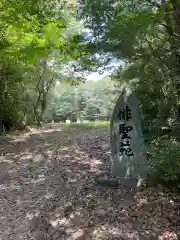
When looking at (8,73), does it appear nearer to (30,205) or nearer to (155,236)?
(30,205)

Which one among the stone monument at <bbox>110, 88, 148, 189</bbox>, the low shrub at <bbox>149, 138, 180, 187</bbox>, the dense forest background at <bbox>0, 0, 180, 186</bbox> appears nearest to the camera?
the low shrub at <bbox>149, 138, 180, 187</bbox>

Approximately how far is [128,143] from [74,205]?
71.3 inches

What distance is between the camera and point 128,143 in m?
6.83

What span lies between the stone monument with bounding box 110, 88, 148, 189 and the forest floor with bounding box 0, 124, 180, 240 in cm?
39

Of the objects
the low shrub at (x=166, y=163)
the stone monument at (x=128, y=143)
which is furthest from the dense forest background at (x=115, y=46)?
the stone monument at (x=128, y=143)

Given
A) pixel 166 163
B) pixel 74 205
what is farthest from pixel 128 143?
pixel 74 205

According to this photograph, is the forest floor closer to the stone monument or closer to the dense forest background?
the stone monument

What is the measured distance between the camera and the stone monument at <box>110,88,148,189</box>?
6699 millimetres

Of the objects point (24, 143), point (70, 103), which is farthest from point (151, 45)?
point (70, 103)

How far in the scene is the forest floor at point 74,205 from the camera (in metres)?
5.17

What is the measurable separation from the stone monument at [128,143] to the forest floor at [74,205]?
15.4 inches

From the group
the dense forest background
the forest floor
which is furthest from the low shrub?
the forest floor

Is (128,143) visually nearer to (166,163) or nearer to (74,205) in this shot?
(166,163)

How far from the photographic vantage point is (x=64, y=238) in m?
4.98
